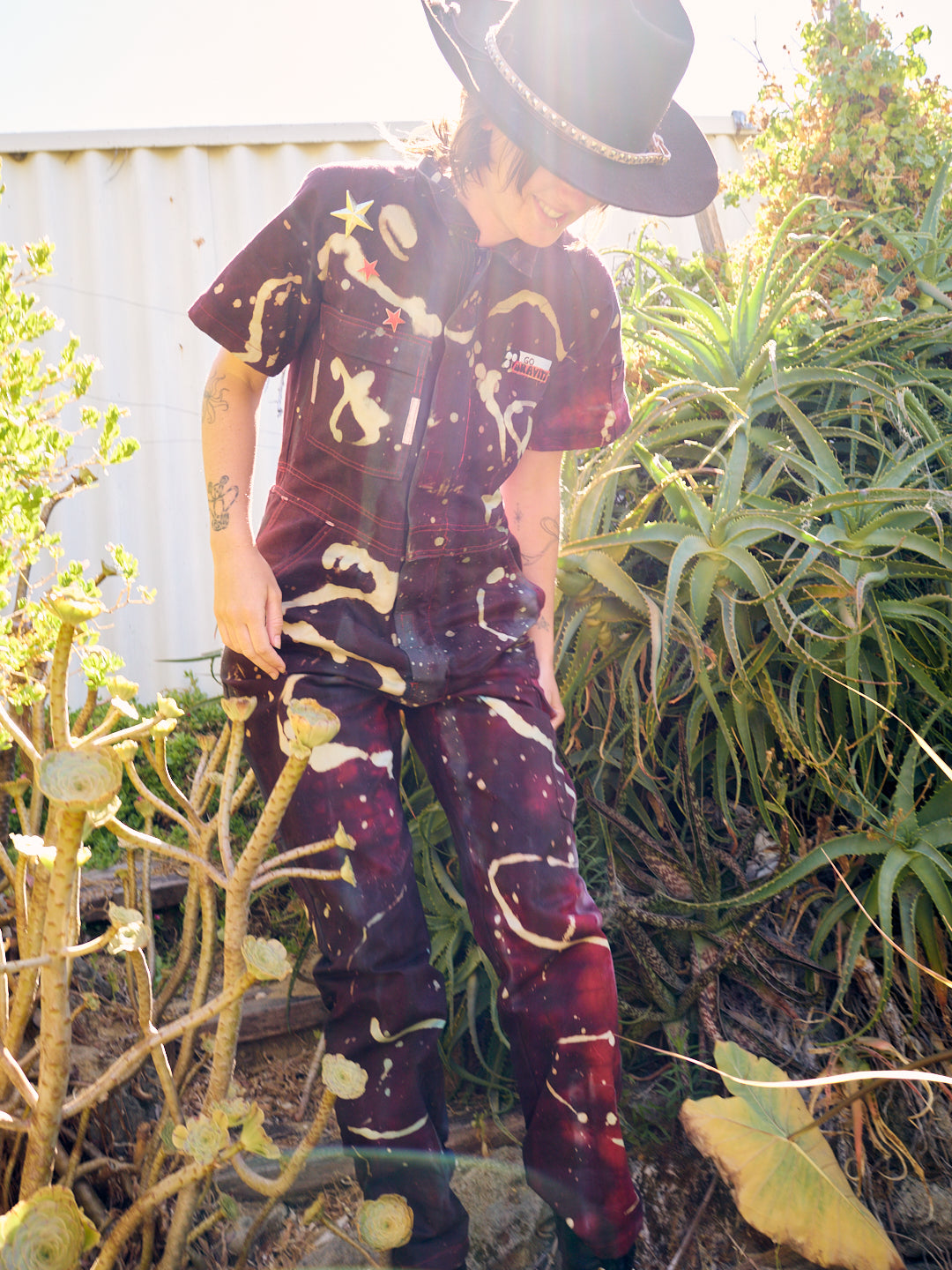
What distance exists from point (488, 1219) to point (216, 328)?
160 cm

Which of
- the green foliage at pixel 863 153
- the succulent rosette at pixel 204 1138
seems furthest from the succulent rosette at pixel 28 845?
the green foliage at pixel 863 153

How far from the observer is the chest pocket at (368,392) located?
1.52 m

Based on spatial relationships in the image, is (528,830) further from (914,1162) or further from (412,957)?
(914,1162)

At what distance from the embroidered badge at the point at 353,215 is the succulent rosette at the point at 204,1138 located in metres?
1.25

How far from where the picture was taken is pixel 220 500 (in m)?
1.52

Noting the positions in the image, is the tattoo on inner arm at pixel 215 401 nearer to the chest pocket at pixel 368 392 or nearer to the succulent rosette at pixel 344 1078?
the chest pocket at pixel 368 392

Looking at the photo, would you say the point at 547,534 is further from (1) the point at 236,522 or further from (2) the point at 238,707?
(2) the point at 238,707

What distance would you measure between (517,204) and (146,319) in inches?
109

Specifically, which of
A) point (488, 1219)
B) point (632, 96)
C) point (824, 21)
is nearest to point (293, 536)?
point (632, 96)

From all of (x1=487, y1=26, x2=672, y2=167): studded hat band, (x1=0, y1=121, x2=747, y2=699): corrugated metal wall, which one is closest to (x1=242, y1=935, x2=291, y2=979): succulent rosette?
(x1=487, y1=26, x2=672, y2=167): studded hat band

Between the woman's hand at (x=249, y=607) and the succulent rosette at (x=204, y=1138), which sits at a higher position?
the woman's hand at (x=249, y=607)

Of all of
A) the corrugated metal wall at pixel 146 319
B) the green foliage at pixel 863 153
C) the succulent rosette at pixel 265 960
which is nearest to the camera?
the succulent rosette at pixel 265 960

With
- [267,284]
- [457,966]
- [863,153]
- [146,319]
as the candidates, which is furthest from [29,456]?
[146,319]

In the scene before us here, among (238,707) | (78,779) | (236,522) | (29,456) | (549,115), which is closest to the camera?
(78,779)
